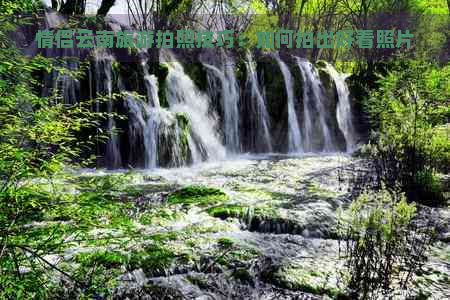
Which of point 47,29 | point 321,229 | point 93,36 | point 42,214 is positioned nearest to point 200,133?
point 93,36

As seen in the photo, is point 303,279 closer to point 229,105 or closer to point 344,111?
point 229,105

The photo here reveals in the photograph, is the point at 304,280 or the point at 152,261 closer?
the point at 152,261

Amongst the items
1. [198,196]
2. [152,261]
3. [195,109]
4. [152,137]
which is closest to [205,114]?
[195,109]

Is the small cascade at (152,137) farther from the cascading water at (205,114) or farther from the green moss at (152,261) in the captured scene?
the green moss at (152,261)

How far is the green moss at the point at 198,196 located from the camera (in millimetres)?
7773

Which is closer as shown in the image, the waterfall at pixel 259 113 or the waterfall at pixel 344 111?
the waterfall at pixel 259 113

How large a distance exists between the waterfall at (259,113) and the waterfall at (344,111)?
500 centimetres

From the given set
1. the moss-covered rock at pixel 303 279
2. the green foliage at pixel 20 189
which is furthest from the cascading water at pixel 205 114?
the moss-covered rock at pixel 303 279

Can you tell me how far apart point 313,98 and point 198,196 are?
13.9 meters

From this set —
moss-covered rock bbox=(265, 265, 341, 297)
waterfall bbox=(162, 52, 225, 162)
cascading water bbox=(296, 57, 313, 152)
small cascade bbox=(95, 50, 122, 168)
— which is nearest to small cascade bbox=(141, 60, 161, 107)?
waterfall bbox=(162, 52, 225, 162)

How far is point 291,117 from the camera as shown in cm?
1945

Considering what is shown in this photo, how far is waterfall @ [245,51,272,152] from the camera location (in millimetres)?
18516

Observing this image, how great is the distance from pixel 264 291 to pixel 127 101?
385 inches

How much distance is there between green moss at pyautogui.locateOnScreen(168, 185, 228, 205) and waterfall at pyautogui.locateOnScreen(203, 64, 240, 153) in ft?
28.9
